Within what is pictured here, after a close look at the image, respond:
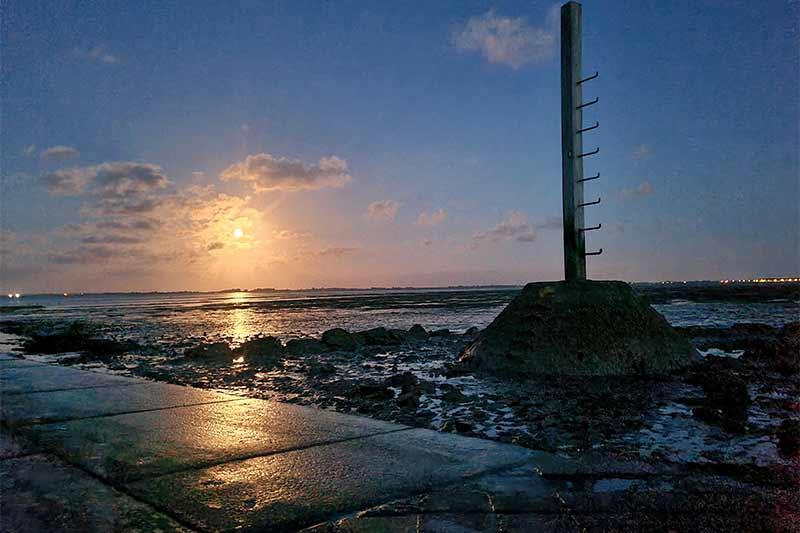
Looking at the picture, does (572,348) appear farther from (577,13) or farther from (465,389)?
(577,13)

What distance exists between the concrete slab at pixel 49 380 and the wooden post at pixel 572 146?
5.77 metres

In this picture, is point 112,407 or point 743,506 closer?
point 743,506

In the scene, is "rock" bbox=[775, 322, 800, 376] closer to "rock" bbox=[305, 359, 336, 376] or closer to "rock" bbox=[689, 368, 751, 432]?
"rock" bbox=[689, 368, 751, 432]

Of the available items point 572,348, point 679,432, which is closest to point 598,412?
point 679,432

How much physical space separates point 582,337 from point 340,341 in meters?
5.74

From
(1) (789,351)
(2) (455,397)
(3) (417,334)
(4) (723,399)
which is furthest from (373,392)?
(3) (417,334)

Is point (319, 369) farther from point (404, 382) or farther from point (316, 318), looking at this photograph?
point (316, 318)

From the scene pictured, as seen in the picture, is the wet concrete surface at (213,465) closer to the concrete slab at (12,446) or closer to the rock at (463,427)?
the concrete slab at (12,446)

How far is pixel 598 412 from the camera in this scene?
4.78m

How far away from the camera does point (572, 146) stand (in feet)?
25.2

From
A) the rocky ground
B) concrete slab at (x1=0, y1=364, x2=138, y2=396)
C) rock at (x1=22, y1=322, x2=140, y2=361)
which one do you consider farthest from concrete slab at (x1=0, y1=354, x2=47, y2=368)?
rock at (x1=22, y1=322, x2=140, y2=361)

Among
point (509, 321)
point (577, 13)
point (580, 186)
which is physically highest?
point (577, 13)

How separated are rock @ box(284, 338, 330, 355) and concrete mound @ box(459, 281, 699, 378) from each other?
13.7 ft

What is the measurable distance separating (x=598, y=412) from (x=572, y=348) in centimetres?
217
